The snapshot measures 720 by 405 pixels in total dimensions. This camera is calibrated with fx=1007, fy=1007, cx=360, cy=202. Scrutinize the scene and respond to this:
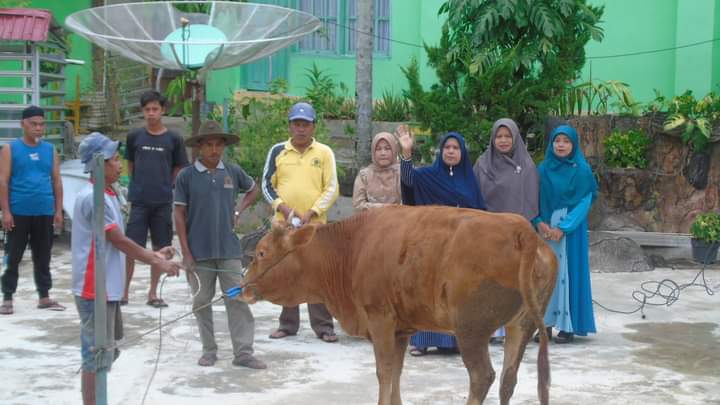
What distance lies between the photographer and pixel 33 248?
31.3 ft

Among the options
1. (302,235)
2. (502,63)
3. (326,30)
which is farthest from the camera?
(326,30)

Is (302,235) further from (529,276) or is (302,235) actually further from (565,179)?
(565,179)

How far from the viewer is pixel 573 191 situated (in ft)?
28.1

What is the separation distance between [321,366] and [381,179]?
5.48 ft

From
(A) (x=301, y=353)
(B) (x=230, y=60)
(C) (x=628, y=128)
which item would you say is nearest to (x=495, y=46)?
(C) (x=628, y=128)

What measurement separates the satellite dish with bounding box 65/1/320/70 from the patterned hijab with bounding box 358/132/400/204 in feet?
5.59

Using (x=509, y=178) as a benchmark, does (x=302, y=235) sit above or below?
below

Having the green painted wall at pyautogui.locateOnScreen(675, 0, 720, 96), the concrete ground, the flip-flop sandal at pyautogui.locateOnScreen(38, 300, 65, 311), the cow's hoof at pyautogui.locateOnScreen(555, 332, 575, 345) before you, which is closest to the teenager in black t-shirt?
the flip-flop sandal at pyautogui.locateOnScreen(38, 300, 65, 311)

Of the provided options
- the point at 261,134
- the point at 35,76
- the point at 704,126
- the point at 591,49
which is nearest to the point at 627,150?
the point at 704,126

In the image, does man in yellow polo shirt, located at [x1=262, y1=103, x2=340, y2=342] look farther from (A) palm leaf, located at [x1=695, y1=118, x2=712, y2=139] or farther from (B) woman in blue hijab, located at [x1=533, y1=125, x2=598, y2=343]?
(A) palm leaf, located at [x1=695, y1=118, x2=712, y2=139]

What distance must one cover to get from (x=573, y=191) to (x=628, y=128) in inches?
188

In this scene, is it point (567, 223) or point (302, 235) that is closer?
point (302, 235)

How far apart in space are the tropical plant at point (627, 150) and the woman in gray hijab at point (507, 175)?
469 cm

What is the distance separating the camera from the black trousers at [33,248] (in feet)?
30.8
